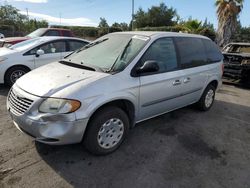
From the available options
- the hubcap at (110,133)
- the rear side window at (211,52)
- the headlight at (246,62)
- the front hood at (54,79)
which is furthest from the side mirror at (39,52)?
the headlight at (246,62)

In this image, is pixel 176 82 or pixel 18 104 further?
pixel 176 82

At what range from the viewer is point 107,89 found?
9.34 ft

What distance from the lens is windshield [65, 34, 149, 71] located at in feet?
10.6

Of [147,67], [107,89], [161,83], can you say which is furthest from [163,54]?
[107,89]

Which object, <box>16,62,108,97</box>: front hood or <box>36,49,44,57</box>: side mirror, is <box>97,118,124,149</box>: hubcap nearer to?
<box>16,62,108,97</box>: front hood

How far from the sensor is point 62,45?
22.6 feet

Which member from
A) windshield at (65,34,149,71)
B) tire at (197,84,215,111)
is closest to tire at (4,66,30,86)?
windshield at (65,34,149,71)

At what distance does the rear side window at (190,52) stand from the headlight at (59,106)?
2226 mm

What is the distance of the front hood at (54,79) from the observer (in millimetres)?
2727

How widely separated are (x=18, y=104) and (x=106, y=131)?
1.17 meters

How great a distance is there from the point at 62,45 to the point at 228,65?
5.68m

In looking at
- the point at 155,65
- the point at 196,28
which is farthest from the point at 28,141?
the point at 196,28

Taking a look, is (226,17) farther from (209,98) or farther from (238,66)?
(209,98)

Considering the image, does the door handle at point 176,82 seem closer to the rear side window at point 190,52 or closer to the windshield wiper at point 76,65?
the rear side window at point 190,52
